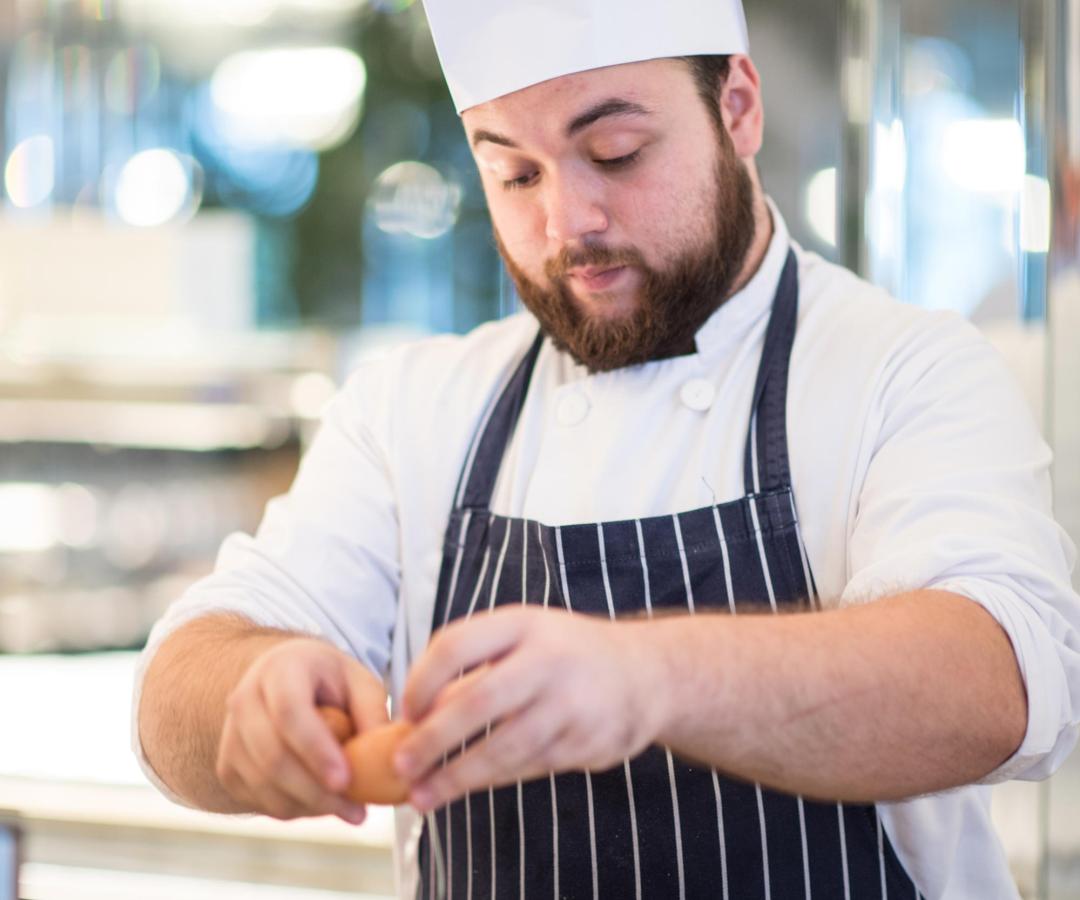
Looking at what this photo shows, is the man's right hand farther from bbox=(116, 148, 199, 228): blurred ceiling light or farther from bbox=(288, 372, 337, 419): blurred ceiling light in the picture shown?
bbox=(116, 148, 199, 228): blurred ceiling light

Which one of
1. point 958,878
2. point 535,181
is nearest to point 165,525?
point 535,181

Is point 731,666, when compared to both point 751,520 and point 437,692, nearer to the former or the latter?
point 437,692

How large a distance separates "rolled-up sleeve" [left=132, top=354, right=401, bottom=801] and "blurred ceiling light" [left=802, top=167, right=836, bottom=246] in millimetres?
775

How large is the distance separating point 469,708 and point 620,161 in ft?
2.36

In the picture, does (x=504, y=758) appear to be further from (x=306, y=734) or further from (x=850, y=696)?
(x=850, y=696)

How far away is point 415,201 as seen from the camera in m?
4.26

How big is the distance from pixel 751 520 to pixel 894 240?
81cm

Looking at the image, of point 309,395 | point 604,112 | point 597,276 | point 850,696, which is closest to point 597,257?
point 597,276

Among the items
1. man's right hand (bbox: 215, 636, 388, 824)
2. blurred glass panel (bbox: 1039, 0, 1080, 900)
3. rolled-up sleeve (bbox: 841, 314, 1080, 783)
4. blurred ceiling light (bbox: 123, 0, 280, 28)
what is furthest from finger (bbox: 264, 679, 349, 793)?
blurred ceiling light (bbox: 123, 0, 280, 28)

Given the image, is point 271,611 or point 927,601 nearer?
point 927,601

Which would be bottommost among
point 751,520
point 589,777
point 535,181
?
point 589,777

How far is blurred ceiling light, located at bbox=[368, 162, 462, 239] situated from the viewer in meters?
4.18

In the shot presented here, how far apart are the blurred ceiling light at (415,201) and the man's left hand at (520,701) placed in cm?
352

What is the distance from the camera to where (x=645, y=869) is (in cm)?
117
